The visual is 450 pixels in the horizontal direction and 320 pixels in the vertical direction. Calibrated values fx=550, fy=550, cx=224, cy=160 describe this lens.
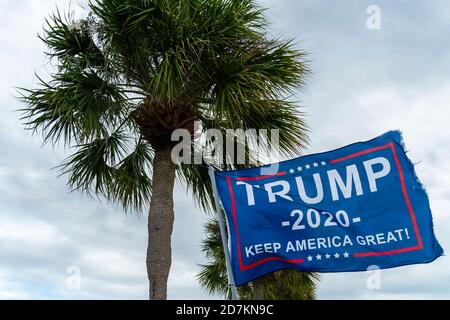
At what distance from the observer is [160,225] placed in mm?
8344

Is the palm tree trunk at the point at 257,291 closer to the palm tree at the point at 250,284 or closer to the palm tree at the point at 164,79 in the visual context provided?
the palm tree at the point at 250,284

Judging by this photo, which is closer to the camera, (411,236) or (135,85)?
(411,236)

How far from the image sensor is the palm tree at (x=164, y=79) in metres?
8.33

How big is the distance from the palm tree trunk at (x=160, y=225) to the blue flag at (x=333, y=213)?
174 cm

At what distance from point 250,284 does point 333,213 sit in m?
11.4

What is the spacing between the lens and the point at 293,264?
252 inches

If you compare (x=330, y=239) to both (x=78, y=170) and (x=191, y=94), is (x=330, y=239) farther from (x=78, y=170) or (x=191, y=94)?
(x=78, y=170)

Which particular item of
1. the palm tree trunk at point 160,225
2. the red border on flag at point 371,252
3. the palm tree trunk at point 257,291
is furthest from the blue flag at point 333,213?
the palm tree trunk at point 257,291

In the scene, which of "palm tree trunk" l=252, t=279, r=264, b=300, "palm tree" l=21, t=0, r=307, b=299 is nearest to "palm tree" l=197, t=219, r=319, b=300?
"palm tree trunk" l=252, t=279, r=264, b=300

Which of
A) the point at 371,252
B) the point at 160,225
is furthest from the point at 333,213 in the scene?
the point at 160,225

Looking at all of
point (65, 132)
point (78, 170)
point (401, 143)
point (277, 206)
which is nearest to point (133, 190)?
point (78, 170)

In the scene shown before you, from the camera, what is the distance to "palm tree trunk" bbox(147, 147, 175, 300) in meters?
8.05

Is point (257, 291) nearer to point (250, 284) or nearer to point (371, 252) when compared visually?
point (250, 284)
